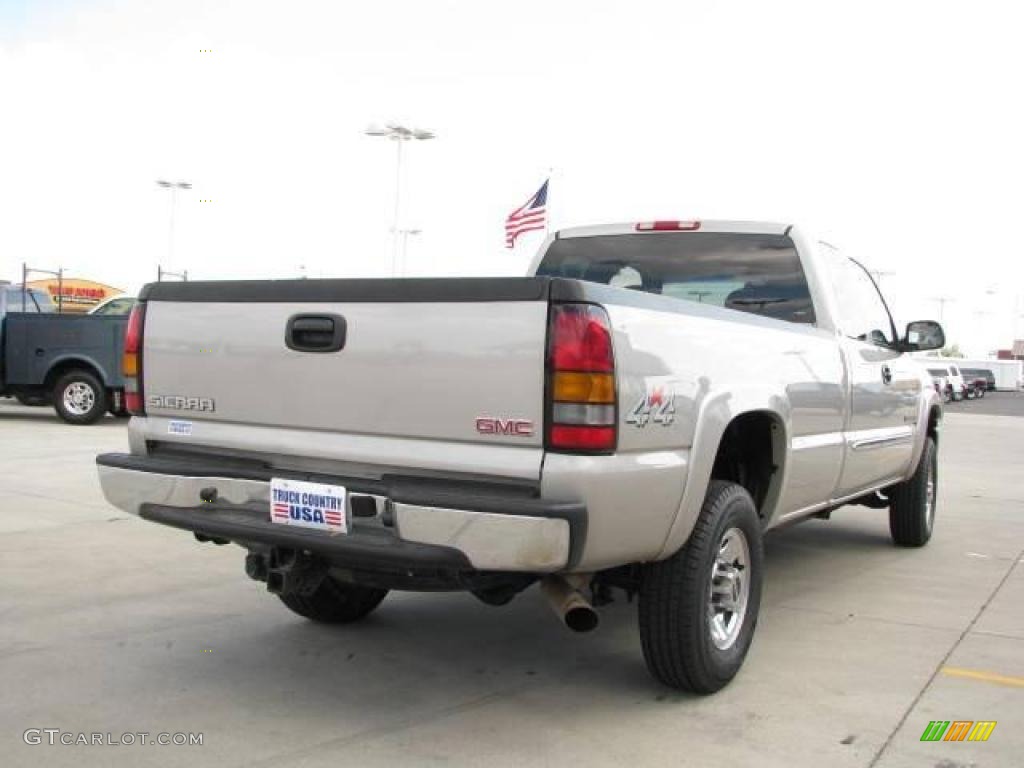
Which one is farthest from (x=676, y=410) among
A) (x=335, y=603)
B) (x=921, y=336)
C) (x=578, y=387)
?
(x=921, y=336)

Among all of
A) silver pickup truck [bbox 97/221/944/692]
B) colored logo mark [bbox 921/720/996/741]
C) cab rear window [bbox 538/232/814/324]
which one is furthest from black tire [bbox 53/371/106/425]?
colored logo mark [bbox 921/720/996/741]

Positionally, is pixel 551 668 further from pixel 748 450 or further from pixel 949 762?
pixel 949 762

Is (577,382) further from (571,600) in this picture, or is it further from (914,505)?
(914,505)

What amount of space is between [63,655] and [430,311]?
7.84ft

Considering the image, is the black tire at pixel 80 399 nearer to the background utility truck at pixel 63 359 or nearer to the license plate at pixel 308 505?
the background utility truck at pixel 63 359

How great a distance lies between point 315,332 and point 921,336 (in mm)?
4539

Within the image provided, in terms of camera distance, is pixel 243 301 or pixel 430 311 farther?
pixel 243 301

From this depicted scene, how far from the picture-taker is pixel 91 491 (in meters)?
8.83

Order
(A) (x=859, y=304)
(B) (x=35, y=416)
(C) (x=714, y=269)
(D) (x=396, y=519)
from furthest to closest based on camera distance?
1. (B) (x=35, y=416)
2. (A) (x=859, y=304)
3. (C) (x=714, y=269)
4. (D) (x=396, y=519)

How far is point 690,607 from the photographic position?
3.73 metres

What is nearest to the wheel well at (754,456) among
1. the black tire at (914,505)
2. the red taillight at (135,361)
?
the red taillight at (135,361)

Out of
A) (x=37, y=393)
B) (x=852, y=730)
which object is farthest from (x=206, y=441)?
(x=37, y=393)

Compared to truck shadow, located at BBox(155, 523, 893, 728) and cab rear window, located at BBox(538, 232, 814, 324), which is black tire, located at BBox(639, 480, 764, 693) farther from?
cab rear window, located at BBox(538, 232, 814, 324)

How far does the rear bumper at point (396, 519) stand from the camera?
314 centimetres
